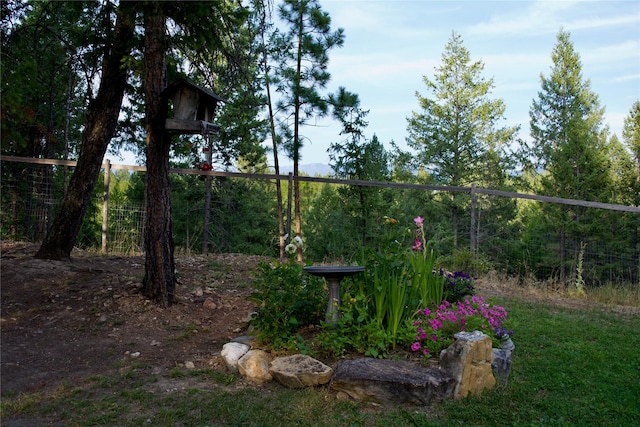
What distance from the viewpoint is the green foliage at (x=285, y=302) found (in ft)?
12.9

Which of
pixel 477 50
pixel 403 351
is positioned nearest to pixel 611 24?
pixel 403 351

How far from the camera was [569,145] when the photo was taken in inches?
662

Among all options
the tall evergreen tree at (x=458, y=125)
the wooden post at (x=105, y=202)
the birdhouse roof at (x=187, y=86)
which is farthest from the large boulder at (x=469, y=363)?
the tall evergreen tree at (x=458, y=125)

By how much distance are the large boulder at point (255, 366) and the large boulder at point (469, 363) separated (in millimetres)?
1249

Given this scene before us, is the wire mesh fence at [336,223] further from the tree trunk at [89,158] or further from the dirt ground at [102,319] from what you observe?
the dirt ground at [102,319]

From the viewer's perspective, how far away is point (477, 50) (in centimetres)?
2509

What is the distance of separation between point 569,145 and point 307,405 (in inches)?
654

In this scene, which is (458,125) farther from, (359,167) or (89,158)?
(89,158)

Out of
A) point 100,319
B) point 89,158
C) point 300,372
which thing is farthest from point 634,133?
point 100,319

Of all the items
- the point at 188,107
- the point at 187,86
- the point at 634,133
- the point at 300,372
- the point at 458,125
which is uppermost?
the point at 458,125

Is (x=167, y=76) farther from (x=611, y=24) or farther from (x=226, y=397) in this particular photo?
(x=611, y=24)

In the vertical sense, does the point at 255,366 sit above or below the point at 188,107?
below

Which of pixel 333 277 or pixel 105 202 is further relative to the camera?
pixel 105 202

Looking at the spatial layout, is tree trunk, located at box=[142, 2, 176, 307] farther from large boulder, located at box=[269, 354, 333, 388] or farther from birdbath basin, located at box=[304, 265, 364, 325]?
large boulder, located at box=[269, 354, 333, 388]
